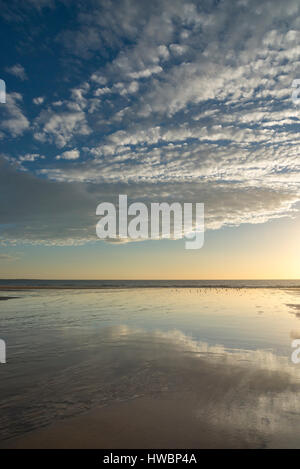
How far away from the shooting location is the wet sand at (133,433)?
5.94 meters

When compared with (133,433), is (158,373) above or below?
below

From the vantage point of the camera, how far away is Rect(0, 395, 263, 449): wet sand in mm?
5938

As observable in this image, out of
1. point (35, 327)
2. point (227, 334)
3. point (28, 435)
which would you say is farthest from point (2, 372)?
point (227, 334)

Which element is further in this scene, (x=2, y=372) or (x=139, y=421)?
(x=2, y=372)

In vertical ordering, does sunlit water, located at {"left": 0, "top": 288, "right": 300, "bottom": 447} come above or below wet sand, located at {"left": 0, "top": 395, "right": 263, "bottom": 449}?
below

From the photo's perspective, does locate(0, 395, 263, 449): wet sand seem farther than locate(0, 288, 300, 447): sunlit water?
No

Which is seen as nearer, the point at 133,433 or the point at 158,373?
the point at 133,433

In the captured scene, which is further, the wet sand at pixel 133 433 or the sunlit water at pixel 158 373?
the sunlit water at pixel 158 373

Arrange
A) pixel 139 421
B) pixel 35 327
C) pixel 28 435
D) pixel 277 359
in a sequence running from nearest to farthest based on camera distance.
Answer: pixel 28 435, pixel 139 421, pixel 277 359, pixel 35 327

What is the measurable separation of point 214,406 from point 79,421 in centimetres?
341

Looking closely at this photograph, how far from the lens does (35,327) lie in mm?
19391

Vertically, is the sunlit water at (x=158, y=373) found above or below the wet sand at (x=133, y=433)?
below

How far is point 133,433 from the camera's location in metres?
6.33
